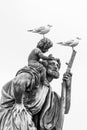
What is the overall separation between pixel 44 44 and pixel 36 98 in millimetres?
1559

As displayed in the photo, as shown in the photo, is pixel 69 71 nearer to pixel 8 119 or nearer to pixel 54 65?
pixel 54 65

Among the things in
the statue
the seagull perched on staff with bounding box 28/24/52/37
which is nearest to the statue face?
the statue

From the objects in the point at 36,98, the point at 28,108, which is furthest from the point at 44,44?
the point at 28,108

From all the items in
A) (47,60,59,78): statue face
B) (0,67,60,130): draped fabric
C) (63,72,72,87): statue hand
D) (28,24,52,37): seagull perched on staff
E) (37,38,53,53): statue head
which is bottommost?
(0,67,60,130): draped fabric

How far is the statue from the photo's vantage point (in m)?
20.1

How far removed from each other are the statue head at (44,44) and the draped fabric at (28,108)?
105cm

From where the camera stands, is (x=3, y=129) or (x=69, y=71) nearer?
(x=3, y=129)

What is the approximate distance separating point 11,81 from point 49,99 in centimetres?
104

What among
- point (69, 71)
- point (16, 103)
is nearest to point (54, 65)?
point (69, 71)

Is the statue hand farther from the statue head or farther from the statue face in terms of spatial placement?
the statue head

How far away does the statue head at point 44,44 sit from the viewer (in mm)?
21422

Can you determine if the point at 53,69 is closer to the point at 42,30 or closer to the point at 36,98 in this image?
the point at 42,30

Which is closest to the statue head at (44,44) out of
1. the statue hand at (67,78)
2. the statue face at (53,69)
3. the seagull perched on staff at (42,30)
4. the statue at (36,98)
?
the statue at (36,98)

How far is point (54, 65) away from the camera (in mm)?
21391
